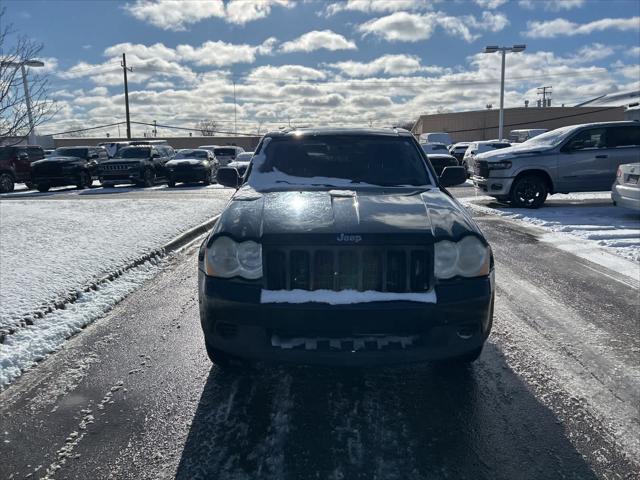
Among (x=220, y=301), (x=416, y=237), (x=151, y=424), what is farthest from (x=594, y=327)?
(x=151, y=424)

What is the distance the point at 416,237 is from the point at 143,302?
138 inches

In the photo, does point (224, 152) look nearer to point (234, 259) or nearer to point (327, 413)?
point (234, 259)

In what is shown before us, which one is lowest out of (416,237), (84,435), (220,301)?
(84,435)

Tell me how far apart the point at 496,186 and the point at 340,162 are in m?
8.63

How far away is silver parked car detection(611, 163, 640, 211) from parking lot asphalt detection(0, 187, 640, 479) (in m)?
5.50

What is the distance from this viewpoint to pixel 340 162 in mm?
4430

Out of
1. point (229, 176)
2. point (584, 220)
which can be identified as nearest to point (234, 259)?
point (229, 176)

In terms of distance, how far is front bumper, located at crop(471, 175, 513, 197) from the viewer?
11867 millimetres

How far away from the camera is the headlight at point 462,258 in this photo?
2984 millimetres

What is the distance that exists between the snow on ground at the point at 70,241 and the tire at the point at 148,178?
735 cm

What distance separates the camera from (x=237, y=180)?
16.3 feet

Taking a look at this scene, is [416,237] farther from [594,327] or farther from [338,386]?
[594,327]

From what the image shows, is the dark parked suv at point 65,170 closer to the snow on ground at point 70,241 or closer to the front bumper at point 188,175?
the front bumper at point 188,175

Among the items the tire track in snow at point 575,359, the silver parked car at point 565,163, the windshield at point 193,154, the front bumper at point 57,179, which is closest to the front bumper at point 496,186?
the silver parked car at point 565,163
